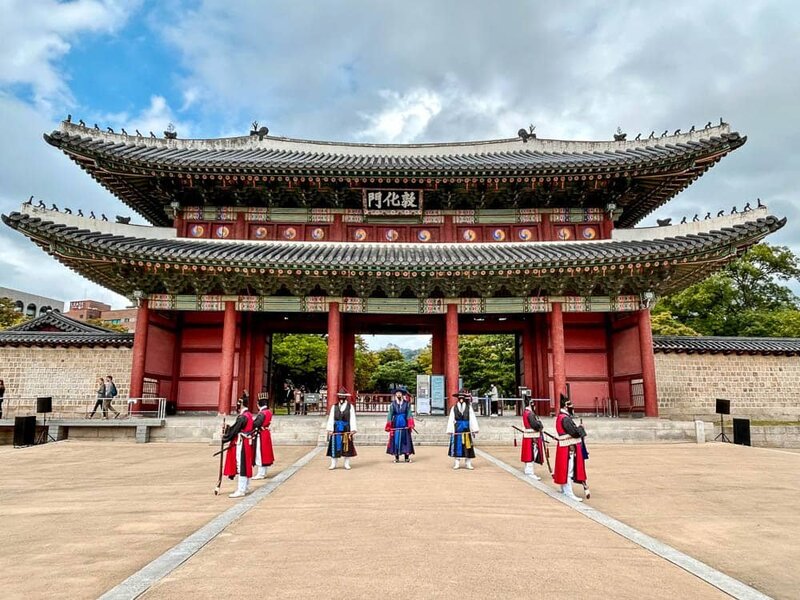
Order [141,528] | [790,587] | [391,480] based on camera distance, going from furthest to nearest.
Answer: [391,480]
[141,528]
[790,587]

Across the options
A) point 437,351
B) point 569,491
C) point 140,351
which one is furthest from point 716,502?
point 140,351

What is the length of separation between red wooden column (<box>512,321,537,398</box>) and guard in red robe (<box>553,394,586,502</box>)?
11.6 m

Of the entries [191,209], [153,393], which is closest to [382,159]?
[191,209]

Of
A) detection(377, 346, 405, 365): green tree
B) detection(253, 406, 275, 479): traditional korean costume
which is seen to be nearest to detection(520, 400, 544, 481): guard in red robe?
detection(253, 406, 275, 479): traditional korean costume

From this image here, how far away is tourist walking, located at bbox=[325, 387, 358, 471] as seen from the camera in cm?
1083

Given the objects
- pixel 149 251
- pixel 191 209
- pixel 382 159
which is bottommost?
pixel 149 251

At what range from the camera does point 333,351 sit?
17.2 metres

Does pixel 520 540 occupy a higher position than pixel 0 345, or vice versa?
pixel 0 345

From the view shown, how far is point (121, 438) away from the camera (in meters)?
16.0

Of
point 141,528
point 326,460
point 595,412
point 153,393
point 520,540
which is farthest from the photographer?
point 595,412

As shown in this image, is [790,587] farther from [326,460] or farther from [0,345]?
[0,345]

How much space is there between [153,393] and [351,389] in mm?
7314

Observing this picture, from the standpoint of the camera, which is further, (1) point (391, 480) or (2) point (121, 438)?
(2) point (121, 438)

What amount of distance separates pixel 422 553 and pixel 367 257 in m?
12.9
